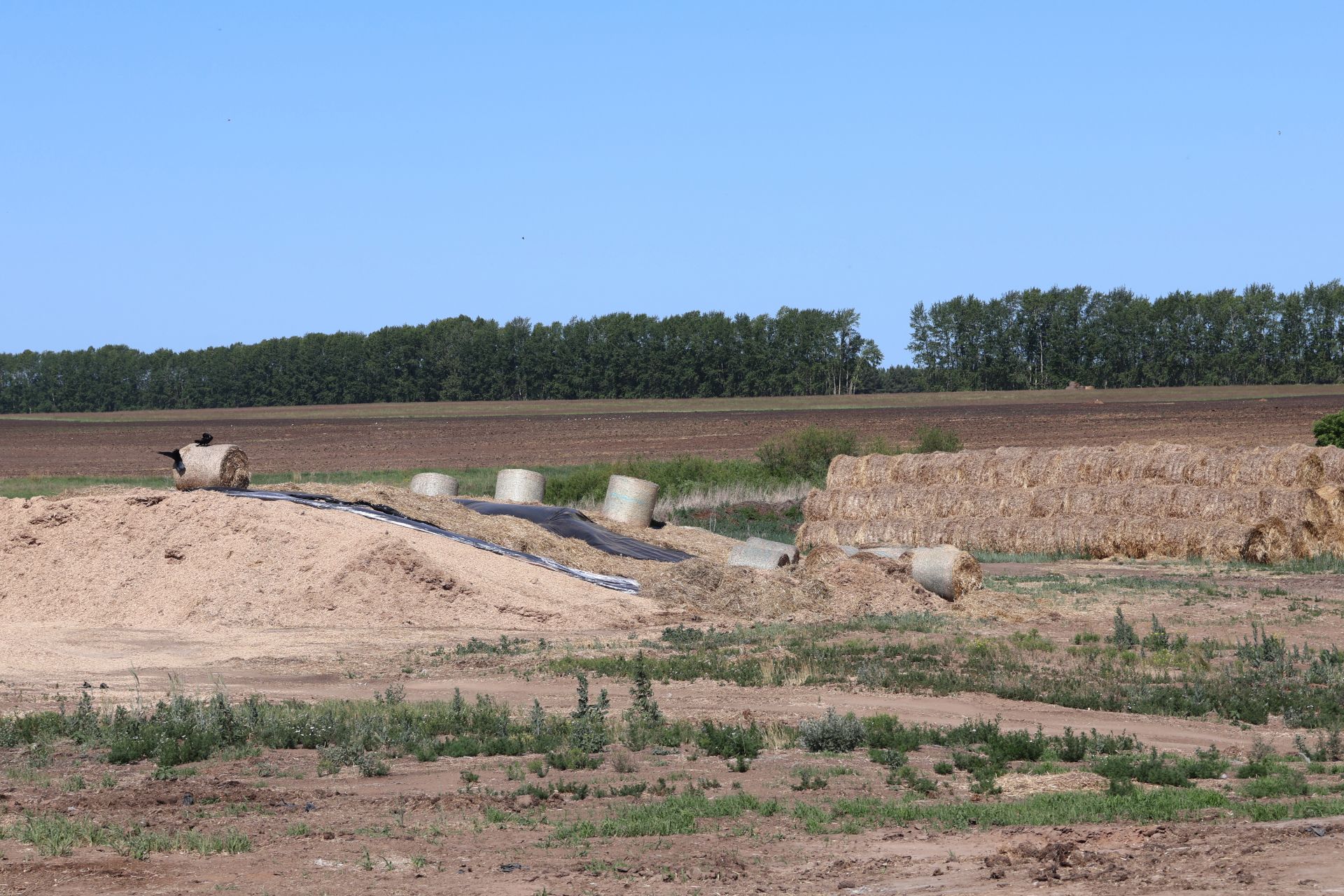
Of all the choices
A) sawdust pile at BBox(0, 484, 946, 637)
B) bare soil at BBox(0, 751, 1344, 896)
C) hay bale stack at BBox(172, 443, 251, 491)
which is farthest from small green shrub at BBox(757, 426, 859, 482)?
bare soil at BBox(0, 751, 1344, 896)

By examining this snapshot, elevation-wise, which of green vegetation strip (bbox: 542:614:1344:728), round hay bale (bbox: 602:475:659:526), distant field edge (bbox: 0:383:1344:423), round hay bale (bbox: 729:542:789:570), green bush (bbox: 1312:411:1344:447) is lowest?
green vegetation strip (bbox: 542:614:1344:728)

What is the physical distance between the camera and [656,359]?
426ft

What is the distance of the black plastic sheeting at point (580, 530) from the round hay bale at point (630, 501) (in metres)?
1.11

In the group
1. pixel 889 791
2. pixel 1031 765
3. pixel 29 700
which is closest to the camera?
pixel 889 791

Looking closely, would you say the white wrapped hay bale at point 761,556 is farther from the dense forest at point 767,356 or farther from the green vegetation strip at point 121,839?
the dense forest at point 767,356

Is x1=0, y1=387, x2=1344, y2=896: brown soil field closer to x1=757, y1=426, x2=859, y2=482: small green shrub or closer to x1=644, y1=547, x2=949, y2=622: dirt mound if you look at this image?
x1=644, y1=547, x2=949, y2=622: dirt mound

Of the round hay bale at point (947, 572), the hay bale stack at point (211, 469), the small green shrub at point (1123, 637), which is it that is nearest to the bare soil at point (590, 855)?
the small green shrub at point (1123, 637)

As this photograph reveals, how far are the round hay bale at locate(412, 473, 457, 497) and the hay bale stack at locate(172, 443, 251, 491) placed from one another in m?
5.61

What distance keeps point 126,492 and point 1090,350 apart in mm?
109714

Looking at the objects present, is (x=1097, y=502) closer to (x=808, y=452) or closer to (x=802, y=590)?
(x=802, y=590)

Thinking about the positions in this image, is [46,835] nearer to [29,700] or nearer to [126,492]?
[29,700]

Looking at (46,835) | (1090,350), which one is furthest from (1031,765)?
(1090,350)

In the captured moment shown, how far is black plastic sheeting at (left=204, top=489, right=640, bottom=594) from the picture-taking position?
75.2 feet

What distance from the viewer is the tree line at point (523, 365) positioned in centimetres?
12925
